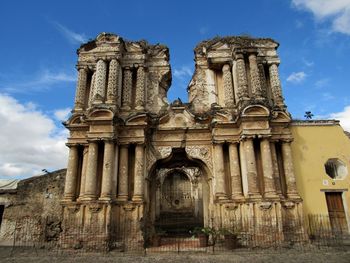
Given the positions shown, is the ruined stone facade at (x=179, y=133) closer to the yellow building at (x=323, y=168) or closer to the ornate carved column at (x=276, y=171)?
the ornate carved column at (x=276, y=171)

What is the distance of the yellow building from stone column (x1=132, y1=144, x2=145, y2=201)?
641cm

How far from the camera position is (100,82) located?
1336cm

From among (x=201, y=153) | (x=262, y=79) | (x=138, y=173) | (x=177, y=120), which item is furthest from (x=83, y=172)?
(x=262, y=79)

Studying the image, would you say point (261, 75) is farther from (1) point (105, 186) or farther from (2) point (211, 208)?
(1) point (105, 186)

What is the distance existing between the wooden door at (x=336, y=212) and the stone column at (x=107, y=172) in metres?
8.83

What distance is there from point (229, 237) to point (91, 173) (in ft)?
18.8

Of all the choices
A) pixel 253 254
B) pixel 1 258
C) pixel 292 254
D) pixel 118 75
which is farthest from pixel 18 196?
pixel 292 254

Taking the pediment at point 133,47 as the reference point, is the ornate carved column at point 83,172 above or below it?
below

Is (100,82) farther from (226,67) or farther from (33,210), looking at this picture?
(33,210)

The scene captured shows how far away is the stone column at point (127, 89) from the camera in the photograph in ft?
44.4

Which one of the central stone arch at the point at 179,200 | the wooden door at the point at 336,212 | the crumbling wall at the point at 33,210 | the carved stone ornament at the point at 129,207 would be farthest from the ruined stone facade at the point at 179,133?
the central stone arch at the point at 179,200

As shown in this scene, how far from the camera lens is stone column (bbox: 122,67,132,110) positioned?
13.5m

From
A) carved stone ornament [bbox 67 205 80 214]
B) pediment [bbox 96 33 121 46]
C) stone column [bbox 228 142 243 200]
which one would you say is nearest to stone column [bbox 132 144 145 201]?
carved stone ornament [bbox 67 205 80 214]

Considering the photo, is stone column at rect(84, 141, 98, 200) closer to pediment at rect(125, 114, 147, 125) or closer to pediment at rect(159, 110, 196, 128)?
pediment at rect(125, 114, 147, 125)
